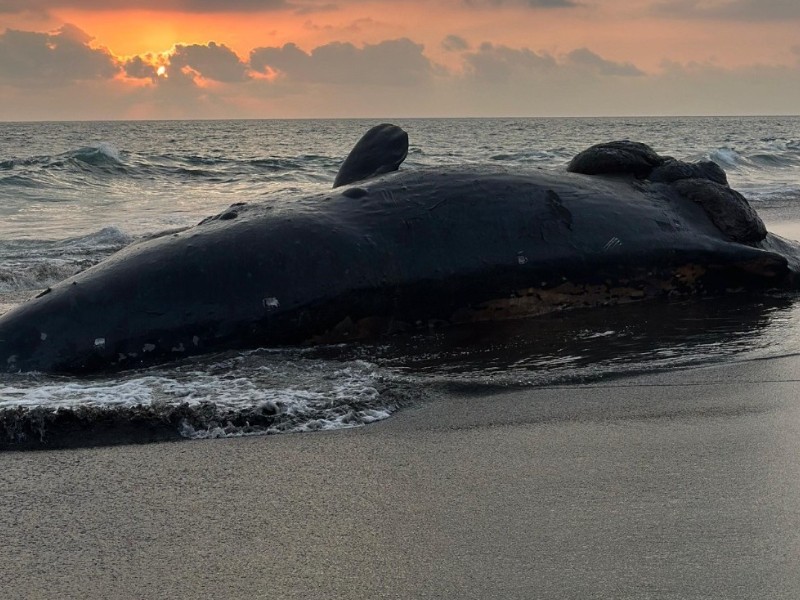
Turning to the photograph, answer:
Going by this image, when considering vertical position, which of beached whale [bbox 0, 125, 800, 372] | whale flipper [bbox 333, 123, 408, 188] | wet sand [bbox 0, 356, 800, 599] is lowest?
wet sand [bbox 0, 356, 800, 599]

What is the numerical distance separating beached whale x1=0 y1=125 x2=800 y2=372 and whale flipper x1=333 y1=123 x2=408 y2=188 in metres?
0.01

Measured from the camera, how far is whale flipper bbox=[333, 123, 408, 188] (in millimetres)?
7453

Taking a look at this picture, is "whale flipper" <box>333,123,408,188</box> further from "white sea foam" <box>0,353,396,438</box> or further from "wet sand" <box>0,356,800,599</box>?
"wet sand" <box>0,356,800,599</box>

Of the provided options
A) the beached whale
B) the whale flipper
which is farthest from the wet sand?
the whale flipper

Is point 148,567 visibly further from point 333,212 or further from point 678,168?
point 678,168

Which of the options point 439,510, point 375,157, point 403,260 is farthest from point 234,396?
point 375,157

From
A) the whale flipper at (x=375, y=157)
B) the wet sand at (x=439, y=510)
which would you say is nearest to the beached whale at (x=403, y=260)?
the whale flipper at (x=375, y=157)

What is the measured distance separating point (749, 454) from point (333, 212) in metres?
3.37

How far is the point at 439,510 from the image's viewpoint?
3.50 metres

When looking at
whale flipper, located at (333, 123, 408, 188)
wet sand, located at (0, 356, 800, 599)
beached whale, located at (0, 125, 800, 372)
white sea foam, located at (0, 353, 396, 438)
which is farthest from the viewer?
whale flipper, located at (333, 123, 408, 188)

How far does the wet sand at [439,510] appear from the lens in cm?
296

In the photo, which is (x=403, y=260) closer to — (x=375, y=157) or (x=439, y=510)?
(x=375, y=157)

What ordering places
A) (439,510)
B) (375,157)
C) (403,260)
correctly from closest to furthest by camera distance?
(439,510) < (403,260) < (375,157)

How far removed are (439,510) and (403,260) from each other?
3121 mm
